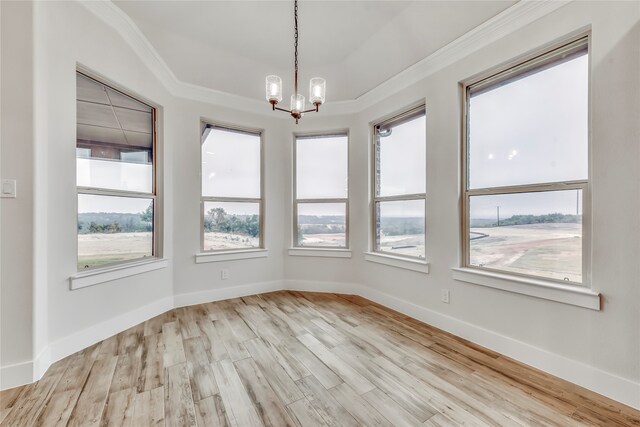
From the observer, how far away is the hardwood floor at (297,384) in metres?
1.51

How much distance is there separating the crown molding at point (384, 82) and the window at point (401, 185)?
15.3 inches

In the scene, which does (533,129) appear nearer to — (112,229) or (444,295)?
(444,295)

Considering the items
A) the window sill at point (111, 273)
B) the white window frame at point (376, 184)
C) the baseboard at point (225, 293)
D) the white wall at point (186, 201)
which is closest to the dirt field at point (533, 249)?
the white wall at point (186, 201)

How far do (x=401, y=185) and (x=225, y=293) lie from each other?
2696mm

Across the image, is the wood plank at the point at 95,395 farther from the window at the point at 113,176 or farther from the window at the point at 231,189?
the window at the point at 231,189

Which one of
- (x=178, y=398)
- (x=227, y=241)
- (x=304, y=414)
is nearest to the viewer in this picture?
(x=304, y=414)

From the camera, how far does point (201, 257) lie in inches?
134

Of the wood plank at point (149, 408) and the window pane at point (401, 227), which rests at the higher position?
the window pane at point (401, 227)

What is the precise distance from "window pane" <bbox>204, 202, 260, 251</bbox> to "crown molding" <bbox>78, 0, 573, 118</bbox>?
138 cm

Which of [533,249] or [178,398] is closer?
[178,398]

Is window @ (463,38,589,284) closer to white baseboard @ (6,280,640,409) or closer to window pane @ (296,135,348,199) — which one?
white baseboard @ (6,280,640,409)

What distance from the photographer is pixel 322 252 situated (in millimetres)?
3855

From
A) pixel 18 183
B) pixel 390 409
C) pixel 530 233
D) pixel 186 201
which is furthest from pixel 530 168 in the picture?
pixel 18 183

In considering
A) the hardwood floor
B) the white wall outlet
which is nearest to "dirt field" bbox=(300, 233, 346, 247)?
the hardwood floor
